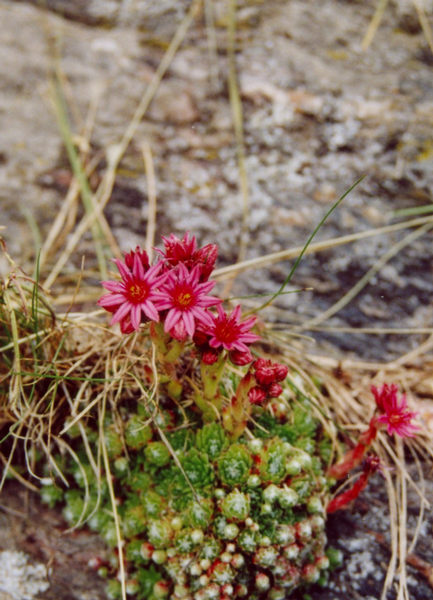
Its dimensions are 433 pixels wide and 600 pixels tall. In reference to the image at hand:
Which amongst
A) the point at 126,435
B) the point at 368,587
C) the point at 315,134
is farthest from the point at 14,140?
the point at 368,587

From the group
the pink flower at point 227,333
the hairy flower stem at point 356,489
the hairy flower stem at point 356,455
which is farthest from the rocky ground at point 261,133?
the pink flower at point 227,333

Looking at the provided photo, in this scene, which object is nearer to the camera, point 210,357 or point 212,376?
point 210,357

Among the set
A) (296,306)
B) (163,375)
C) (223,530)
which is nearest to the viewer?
(223,530)

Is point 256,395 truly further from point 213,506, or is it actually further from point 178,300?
point 213,506

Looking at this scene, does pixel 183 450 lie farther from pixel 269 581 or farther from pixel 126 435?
pixel 269 581

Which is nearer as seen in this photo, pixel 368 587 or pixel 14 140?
pixel 368 587

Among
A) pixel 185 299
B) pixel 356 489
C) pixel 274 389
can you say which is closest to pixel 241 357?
pixel 274 389

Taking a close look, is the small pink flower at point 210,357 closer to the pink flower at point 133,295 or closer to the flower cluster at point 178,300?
the flower cluster at point 178,300
